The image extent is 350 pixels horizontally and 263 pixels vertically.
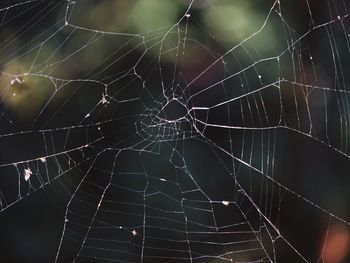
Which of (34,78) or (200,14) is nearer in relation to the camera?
(34,78)

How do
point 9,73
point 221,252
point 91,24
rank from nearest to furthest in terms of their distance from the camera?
point 9,73
point 91,24
point 221,252

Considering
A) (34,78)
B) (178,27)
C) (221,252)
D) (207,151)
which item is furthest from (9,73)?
(221,252)

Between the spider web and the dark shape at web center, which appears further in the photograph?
the spider web

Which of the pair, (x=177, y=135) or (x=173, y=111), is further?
(x=177, y=135)

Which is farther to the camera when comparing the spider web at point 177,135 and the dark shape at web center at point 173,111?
the spider web at point 177,135

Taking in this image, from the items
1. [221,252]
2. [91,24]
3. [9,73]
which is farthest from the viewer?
[221,252]

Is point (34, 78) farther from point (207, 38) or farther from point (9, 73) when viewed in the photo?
point (207, 38)

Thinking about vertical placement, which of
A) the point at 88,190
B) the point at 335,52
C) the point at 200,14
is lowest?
the point at 88,190

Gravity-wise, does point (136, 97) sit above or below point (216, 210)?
above
